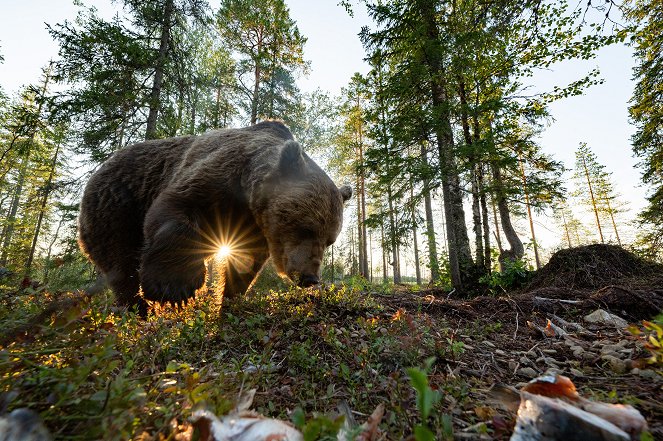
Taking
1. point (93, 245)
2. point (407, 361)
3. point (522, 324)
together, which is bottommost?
point (407, 361)

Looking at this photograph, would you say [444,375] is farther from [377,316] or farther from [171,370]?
[171,370]

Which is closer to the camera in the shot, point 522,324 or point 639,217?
point 522,324

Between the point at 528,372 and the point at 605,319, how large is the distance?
1923 mm

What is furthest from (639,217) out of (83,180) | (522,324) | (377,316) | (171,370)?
(83,180)

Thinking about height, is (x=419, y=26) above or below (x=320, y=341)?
above

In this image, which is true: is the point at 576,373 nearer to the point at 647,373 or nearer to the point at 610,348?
the point at 647,373

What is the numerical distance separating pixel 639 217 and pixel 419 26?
1240 cm

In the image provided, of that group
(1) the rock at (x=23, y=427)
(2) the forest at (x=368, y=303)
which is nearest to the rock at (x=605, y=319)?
(2) the forest at (x=368, y=303)

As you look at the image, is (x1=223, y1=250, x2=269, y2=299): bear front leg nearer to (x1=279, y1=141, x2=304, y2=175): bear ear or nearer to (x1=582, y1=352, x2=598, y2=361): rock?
(x1=279, y1=141, x2=304, y2=175): bear ear

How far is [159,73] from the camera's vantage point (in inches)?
414

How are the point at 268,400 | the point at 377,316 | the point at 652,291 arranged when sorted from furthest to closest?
1. the point at 652,291
2. the point at 377,316
3. the point at 268,400

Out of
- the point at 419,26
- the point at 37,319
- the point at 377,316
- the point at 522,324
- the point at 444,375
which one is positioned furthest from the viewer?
the point at 419,26

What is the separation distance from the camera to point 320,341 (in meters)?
2.67

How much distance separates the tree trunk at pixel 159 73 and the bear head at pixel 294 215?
7.98m
